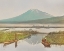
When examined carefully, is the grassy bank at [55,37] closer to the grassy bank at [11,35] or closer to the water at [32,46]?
the water at [32,46]

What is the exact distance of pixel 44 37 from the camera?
42.9 inches

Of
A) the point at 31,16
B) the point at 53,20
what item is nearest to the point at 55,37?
the point at 53,20

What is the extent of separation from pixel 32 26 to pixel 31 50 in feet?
0.61

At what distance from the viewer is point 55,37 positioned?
1.09m

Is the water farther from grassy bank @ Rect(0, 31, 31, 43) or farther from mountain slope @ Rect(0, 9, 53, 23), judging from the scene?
mountain slope @ Rect(0, 9, 53, 23)

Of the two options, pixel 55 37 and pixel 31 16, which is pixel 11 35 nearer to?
pixel 31 16

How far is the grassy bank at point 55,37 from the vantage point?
1.08 m

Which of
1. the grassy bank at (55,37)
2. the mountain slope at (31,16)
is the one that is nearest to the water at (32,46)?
the grassy bank at (55,37)

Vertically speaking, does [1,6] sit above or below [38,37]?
above

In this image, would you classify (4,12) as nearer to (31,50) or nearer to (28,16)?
(28,16)

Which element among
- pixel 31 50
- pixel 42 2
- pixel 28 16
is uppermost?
pixel 42 2

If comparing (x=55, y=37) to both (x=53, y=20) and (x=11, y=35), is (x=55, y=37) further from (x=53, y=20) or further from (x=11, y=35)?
(x=11, y=35)

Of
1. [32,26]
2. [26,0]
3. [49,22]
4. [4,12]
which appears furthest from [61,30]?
[4,12]

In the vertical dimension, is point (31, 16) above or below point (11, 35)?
above
